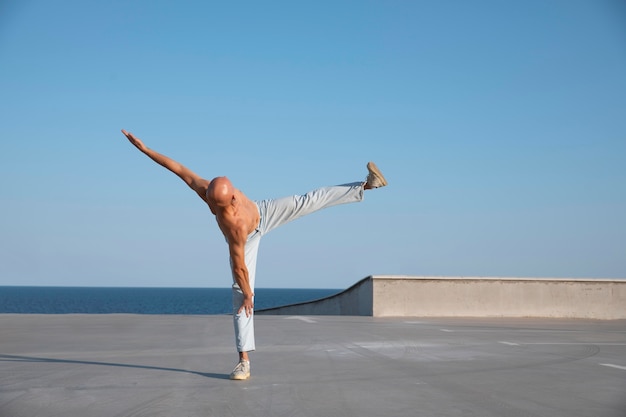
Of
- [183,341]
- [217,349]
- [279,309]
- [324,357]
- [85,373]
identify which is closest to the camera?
[85,373]

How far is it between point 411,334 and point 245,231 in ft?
16.8

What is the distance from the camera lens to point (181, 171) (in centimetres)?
555

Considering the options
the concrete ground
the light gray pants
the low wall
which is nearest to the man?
the light gray pants

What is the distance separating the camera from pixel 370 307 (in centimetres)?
1521

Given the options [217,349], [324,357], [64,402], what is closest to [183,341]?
[217,349]

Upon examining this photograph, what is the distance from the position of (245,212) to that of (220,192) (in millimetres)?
478

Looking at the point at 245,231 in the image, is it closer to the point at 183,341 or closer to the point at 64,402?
the point at 64,402

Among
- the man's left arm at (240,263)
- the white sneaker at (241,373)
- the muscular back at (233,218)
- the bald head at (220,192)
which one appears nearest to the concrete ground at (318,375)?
the white sneaker at (241,373)

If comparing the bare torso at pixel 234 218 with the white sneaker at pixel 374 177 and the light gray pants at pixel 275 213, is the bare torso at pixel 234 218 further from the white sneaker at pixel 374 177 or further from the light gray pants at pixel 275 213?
the white sneaker at pixel 374 177

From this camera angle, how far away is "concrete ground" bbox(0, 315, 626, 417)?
408cm

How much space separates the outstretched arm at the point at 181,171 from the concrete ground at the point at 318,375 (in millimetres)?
1609

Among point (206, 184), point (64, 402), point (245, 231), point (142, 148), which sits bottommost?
point (64, 402)

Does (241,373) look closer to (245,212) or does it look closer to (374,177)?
(245,212)

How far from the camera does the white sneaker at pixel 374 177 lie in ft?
20.0
